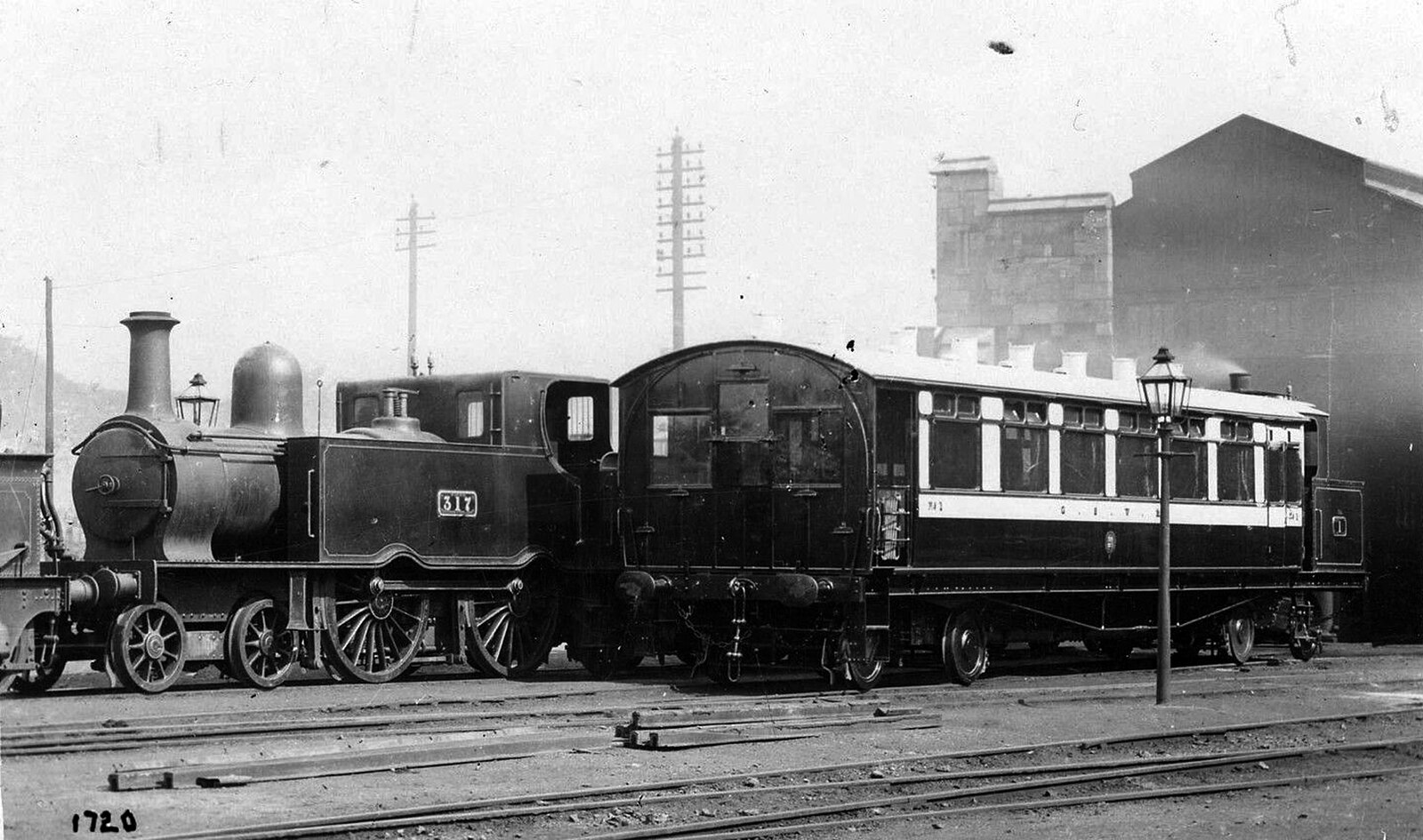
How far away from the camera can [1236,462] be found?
67.5 feet

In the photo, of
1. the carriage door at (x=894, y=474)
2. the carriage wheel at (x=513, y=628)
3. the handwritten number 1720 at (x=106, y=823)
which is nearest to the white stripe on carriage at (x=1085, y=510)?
the carriage door at (x=894, y=474)

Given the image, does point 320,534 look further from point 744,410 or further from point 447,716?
point 744,410

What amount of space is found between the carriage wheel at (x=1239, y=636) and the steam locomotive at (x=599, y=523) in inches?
75.3

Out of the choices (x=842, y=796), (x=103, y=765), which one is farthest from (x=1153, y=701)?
(x=103, y=765)

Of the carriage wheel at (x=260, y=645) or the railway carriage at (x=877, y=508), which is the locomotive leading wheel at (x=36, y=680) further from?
the railway carriage at (x=877, y=508)

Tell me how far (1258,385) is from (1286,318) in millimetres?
1354

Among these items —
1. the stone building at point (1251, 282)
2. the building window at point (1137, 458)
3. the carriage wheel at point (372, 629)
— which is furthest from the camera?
the stone building at point (1251, 282)

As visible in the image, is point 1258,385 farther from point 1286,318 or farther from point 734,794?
point 734,794

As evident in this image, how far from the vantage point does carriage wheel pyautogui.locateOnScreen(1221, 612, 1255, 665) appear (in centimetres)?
2095

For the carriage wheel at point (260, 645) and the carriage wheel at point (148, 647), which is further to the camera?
the carriage wheel at point (260, 645)

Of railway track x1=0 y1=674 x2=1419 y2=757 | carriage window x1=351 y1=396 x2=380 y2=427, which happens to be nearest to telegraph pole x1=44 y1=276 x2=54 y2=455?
carriage window x1=351 y1=396 x2=380 y2=427

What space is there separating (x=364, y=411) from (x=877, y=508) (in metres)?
6.29

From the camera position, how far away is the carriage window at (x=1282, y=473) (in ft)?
69.5

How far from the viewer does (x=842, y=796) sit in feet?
34.9
